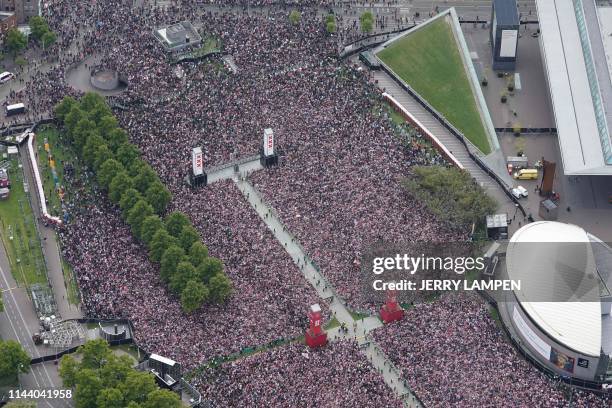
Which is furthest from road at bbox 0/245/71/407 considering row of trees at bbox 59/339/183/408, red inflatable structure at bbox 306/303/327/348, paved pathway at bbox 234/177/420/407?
paved pathway at bbox 234/177/420/407

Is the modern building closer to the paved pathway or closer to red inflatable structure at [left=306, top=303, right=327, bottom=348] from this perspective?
the paved pathway

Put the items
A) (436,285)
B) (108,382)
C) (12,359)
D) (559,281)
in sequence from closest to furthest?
(108,382) < (12,359) < (559,281) < (436,285)

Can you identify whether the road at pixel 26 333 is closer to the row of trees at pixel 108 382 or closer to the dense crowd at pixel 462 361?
the row of trees at pixel 108 382

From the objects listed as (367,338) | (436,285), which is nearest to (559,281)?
(436,285)

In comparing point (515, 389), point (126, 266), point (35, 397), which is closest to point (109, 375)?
point (35, 397)

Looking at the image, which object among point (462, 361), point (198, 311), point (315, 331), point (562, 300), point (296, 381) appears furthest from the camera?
point (198, 311)

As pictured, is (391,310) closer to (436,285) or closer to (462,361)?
(436,285)
